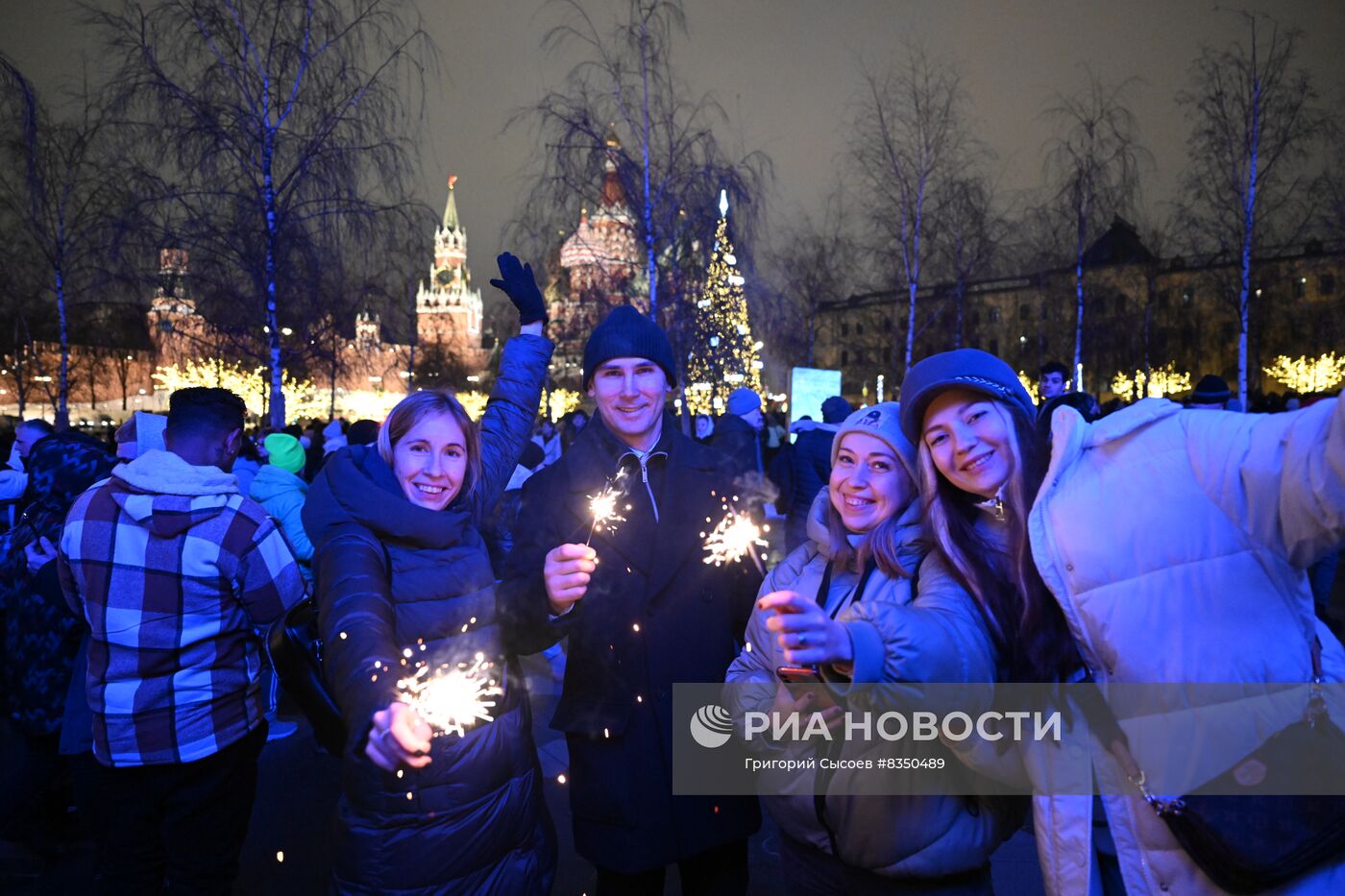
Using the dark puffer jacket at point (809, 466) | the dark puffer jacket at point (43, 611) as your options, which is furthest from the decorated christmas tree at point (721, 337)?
the dark puffer jacket at point (43, 611)

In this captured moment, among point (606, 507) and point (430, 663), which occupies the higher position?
point (606, 507)

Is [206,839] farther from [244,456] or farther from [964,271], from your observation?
[964,271]

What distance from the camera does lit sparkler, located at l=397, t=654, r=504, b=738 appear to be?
214 cm

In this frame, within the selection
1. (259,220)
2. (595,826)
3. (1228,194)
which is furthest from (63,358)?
(1228,194)

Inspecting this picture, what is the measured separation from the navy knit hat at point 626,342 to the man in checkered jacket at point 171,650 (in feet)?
4.94

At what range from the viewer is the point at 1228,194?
1884 cm

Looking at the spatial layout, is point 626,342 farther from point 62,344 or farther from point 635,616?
point 62,344

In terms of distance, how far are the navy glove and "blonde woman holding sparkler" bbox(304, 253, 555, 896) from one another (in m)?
Result: 0.99

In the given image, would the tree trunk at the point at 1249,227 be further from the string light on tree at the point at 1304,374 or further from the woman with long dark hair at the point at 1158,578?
the string light on tree at the point at 1304,374

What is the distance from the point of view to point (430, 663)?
7.98ft

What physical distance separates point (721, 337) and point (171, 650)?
21572 mm

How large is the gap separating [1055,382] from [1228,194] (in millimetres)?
14482

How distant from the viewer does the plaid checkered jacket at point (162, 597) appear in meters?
3.00

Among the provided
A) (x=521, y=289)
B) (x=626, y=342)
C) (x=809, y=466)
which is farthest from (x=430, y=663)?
(x=809, y=466)
